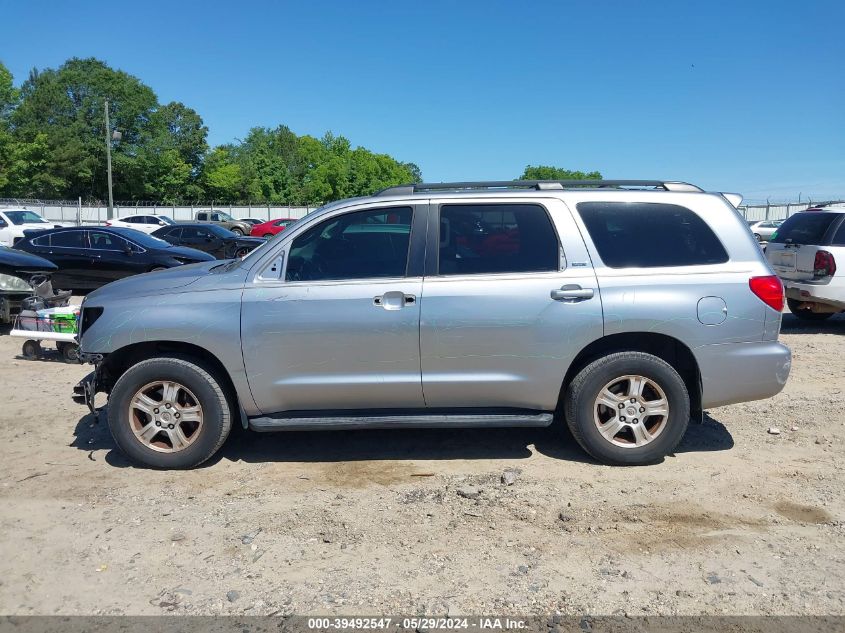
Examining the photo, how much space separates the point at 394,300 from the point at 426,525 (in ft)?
4.89

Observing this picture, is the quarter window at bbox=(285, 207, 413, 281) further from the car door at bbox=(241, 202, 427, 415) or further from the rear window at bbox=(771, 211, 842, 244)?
the rear window at bbox=(771, 211, 842, 244)

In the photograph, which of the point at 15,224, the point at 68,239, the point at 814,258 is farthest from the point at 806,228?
the point at 15,224

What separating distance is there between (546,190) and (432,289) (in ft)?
3.82

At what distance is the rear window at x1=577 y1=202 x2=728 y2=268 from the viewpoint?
4.90 metres

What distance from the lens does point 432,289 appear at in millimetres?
4766

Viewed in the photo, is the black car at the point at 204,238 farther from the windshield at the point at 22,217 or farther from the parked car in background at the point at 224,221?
the parked car in background at the point at 224,221

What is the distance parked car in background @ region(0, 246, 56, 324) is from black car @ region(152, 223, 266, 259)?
461 inches

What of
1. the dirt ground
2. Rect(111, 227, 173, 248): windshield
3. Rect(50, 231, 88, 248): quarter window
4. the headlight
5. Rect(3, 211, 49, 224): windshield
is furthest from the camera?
Rect(3, 211, 49, 224): windshield

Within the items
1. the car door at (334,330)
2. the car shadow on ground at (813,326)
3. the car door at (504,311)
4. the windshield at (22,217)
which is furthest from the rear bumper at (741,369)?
the windshield at (22,217)

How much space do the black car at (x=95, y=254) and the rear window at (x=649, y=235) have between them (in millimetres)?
10710

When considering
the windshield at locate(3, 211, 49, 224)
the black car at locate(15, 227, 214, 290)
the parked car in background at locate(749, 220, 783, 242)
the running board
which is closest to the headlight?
the black car at locate(15, 227, 214, 290)

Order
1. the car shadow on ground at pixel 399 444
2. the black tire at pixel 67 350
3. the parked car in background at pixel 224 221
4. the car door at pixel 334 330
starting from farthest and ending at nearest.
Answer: the parked car in background at pixel 224 221
the black tire at pixel 67 350
the car shadow on ground at pixel 399 444
the car door at pixel 334 330

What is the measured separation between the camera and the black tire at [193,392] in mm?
4840

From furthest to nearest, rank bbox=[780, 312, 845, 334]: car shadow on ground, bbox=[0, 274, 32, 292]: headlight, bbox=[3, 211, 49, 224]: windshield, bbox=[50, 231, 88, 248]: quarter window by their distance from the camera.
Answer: bbox=[3, 211, 49, 224]: windshield
bbox=[50, 231, 88, 248]: quarter window
bbox=[780, 312, 845, 334]: car shadow on ground
bbox=[0, 274, 32, 292]: headlight
